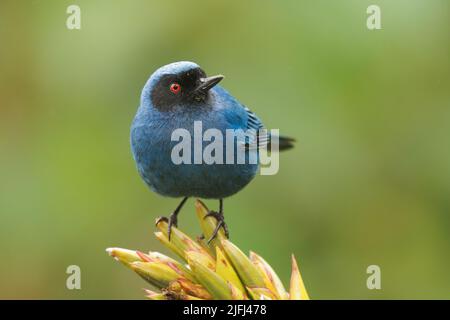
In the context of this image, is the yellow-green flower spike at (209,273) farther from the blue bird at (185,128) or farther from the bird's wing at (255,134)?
the bird's wing at (255,134)

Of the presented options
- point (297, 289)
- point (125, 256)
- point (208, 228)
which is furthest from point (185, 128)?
point (297, 289)

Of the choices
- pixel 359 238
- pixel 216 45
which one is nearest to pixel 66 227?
pixel 216 45

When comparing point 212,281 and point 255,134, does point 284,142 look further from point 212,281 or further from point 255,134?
point 212,281

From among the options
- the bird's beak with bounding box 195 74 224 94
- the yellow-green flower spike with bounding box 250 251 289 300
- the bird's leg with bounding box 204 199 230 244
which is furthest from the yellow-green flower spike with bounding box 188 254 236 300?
the bird's beak with bounding box 195 74 224 94

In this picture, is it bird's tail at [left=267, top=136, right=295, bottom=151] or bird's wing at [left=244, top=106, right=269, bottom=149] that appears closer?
bird's tail at [left=267, top=136, right=295, bottom=151]

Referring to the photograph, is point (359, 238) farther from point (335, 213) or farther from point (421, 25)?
point (421, 25)

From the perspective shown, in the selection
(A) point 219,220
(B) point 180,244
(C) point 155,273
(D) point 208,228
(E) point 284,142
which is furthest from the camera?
(E) point 284,142

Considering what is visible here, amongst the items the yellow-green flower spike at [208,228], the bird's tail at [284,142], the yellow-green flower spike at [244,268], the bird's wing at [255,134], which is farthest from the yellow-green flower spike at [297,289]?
the bird's wing at [255,134]

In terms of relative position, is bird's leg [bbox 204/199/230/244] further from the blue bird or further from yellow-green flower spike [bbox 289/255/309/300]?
yellow-green flower spike [bbox 289/255/309/300]
